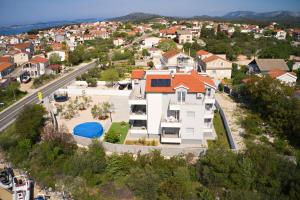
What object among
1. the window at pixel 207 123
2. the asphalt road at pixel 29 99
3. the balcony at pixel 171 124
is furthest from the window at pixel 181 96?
the asphalt road at pixel 29 99

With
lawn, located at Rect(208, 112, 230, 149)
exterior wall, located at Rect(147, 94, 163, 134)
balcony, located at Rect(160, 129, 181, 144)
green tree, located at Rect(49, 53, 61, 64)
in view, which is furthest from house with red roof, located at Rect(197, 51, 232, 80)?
green tree, located at Rect(49, 53, 61, 64)

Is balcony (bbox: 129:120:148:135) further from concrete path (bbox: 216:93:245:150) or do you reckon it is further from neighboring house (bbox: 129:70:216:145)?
concrete path (bbox: 216:93:245:150)

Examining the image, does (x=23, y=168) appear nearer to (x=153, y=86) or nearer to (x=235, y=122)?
(x=153, y=86)

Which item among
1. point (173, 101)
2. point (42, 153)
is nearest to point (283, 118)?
point (173, 101)

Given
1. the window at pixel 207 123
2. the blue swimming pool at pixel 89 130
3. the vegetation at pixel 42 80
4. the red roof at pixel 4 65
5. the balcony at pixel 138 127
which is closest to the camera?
the balcony at pixel 138 127

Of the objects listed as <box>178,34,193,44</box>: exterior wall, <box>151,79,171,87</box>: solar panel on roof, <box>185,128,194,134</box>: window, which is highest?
<box>178,34,193,44</box>: exterior wall

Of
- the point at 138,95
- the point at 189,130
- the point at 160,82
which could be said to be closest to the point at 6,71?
the point at 138,95

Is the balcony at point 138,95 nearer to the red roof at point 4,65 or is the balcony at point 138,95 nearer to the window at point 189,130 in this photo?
the window at point 189,130
